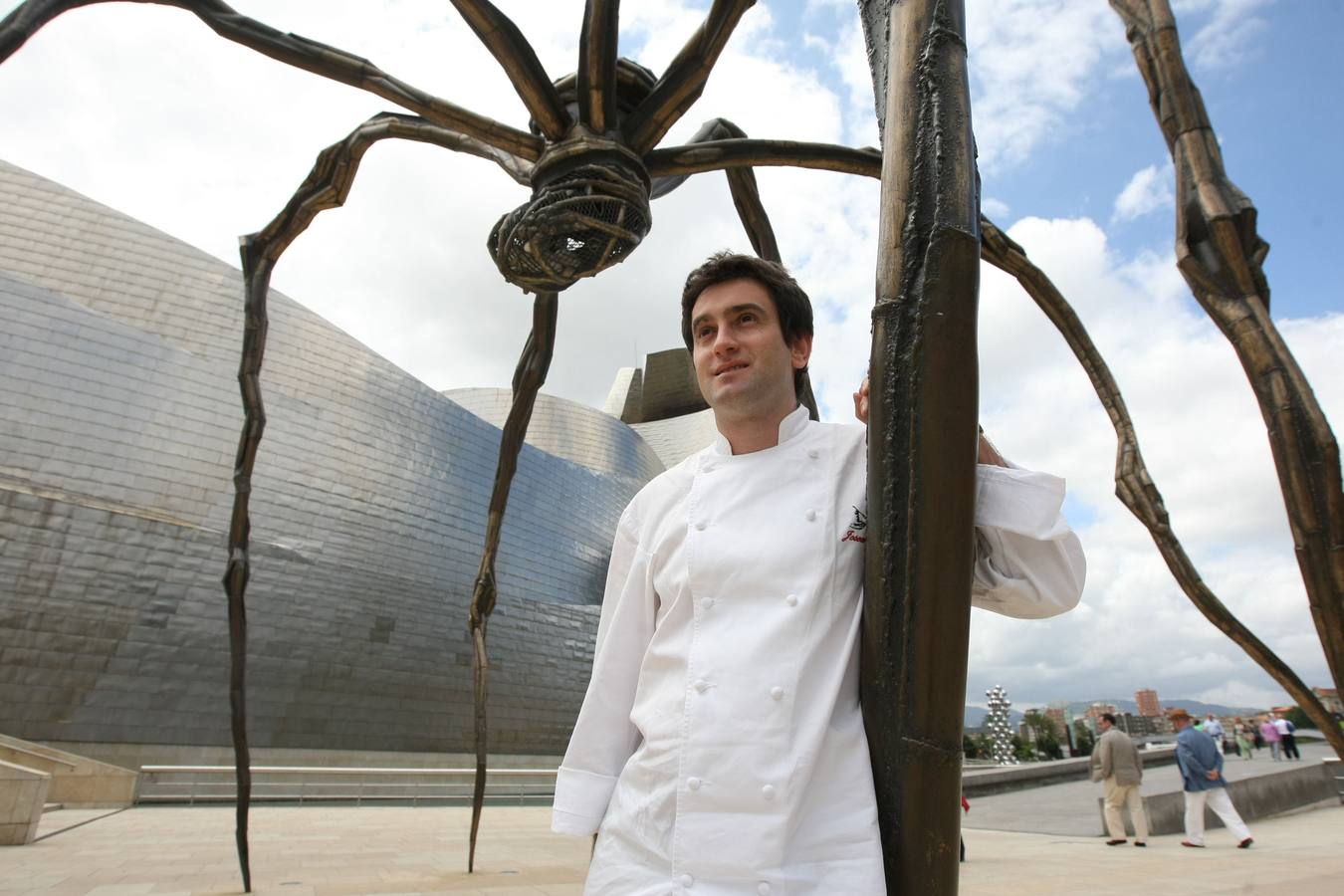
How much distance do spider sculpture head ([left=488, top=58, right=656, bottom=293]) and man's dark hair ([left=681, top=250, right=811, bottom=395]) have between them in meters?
1.50

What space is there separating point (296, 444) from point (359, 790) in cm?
759

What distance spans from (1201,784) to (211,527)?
16.6 meters

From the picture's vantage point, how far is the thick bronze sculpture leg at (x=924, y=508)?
63 centimetres

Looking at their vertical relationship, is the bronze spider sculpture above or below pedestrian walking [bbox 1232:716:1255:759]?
above

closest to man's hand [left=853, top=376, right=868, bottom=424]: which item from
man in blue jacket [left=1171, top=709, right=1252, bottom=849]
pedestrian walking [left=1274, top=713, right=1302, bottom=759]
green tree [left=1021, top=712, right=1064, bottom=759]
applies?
man in blue jacket [left=1171, top=709, right=1252, bottom=849]

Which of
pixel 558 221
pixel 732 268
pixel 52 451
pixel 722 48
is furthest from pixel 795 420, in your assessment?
pixel 52 451

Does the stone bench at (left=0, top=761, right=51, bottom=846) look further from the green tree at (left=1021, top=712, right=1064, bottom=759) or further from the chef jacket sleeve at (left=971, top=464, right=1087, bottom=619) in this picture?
the green tree at (left=1021, top=712, right=1064, bottom=759)

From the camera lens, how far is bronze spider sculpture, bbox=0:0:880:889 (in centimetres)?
265

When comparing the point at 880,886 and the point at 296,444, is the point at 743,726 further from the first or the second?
the point at 296,444

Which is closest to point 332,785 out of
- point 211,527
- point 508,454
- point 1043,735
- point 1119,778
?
point 211,527

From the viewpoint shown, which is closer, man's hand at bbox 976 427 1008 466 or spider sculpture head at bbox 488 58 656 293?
man's hand at bbox 976 427 1008 466

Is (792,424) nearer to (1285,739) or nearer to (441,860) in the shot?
(441,860)

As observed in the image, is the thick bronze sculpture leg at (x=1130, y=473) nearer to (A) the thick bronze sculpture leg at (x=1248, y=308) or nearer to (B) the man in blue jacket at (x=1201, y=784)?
(A) the thick bronze sculpture leg at (x=1248, y=308)

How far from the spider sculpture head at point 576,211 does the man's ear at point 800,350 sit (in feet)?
5.07
